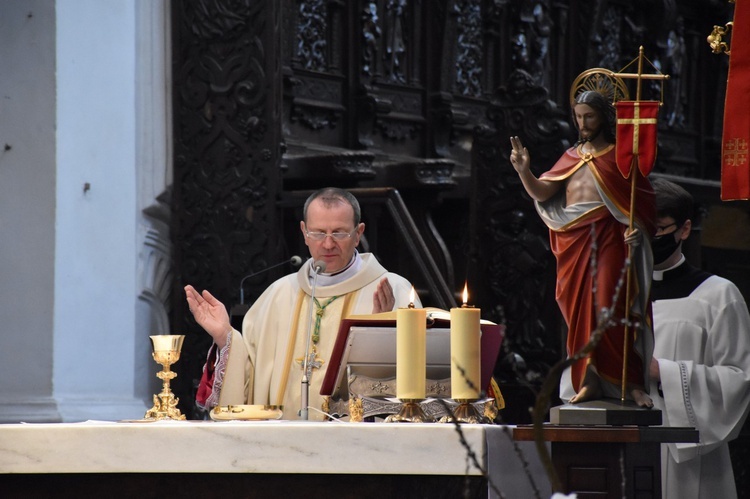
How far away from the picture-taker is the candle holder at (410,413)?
4.11 metres

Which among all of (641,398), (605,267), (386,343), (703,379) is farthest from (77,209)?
(641,398)

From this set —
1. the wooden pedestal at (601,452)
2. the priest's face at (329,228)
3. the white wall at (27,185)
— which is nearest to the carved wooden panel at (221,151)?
the white wall at (27,185)

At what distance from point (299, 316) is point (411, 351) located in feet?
6.75

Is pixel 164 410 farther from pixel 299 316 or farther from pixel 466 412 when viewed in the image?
pixel 299 316

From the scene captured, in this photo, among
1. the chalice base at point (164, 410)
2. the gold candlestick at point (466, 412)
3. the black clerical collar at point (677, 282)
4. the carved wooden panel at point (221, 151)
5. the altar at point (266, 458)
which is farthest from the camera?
the carved wooden panel at point (221, 151)

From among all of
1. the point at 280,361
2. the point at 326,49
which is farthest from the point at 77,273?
the point at 326,49

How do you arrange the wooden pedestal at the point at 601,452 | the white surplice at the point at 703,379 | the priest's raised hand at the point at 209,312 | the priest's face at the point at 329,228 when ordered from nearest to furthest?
1. the wooden pedestal at the point at 601,452
2. the white surplice at the point at 703,379
3. the priest's raised hand at the point at 209,312
4. the priest's face at the point at 329,228

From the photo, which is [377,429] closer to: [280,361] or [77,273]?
[280,361]

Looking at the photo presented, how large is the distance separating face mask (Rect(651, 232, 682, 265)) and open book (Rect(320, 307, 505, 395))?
1.09m

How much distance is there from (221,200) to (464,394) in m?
4.14

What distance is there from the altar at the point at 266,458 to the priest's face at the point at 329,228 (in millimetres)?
1698

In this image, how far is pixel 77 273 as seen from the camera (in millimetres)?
7719

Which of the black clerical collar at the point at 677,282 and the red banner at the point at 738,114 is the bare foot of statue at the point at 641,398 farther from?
the black clerical collar at the point at 677,282

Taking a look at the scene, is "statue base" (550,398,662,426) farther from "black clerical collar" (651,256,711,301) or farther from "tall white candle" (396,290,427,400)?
"black clerical collar" (651,256,711,301)
